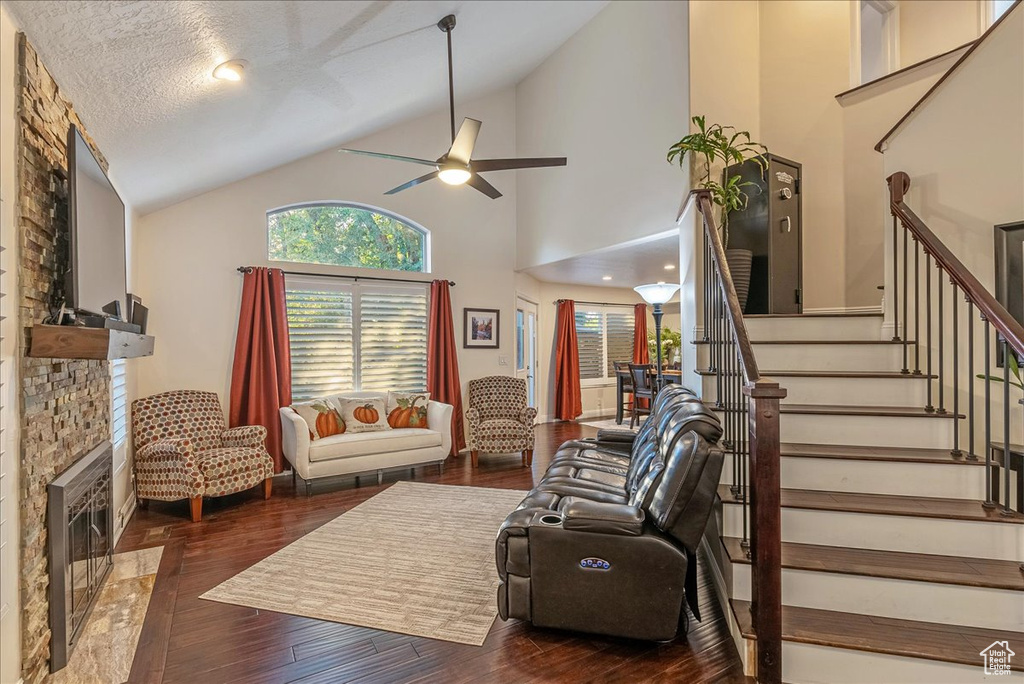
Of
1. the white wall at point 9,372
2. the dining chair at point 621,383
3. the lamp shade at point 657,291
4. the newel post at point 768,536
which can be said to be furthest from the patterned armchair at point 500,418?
the white wall at point 9,372

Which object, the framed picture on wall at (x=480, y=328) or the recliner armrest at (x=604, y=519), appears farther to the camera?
the framed picture on wall at (x=480, y=328)

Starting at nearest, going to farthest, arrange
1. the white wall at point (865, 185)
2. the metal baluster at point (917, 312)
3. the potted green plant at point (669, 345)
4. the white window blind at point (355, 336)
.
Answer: the metal baluster at point (917, 312) → the white wall at point (865, 185) → the white window blind at point (355, 336) → the potted green plant at point (669, 345)

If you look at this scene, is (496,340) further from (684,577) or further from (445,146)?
(684,577)

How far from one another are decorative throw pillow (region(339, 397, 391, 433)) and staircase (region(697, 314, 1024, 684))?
342cm

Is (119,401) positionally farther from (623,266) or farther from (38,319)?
(623,266)

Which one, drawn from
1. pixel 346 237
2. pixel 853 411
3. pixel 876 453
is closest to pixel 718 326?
pixel 853 411

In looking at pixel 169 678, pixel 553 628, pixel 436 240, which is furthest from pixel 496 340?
pixel 169 678

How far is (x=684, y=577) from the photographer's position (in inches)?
83.1

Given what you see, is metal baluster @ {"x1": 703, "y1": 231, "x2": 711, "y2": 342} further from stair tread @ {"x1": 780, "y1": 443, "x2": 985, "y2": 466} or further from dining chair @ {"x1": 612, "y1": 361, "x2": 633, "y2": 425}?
dining chair @ {"x1": 612, "y1": 361, "x2": 633, "y2": 425}

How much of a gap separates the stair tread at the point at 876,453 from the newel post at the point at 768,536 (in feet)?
2.36

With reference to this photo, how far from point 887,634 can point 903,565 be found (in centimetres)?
31

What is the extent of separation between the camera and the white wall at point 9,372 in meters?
1.69

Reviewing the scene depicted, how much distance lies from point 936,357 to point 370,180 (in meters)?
5.43

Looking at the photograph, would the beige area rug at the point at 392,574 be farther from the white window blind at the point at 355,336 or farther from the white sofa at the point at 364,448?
the white window blind at the point at 355,336
